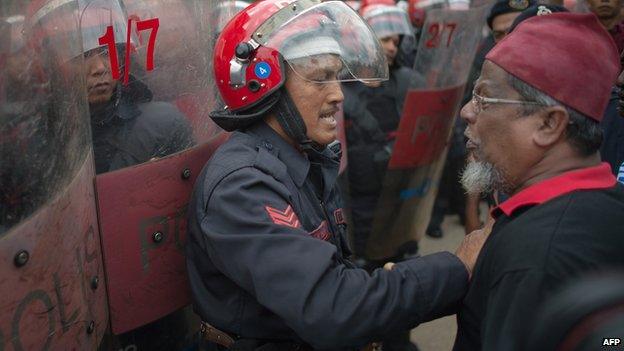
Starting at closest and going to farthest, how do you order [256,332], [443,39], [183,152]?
[256,332]
[183,152]
[443,39]

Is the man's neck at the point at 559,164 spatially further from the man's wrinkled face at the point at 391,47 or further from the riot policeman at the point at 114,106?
the man's wrinkled face at the point at 391,47

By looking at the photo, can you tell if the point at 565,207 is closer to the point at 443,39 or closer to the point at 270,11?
the point at 270,11

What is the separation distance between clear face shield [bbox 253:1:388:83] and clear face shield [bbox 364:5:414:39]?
2.97m

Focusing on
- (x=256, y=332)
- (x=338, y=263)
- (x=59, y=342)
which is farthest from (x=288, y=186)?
(x=59, y=342)

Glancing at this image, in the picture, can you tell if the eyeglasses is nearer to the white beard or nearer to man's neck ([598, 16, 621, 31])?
the white beard

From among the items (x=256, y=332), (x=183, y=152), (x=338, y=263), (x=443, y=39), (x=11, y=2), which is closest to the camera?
(x=11, y=2)

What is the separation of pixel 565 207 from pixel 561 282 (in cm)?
21

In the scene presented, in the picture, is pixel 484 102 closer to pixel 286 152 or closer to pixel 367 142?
pixel 286 152

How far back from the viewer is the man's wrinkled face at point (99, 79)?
6.83ft

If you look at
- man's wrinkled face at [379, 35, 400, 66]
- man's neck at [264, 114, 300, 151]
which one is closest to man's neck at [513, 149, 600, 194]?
man's neck at [264, 114, 300, 151]

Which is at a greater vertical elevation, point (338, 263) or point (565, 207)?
point (565, 207)

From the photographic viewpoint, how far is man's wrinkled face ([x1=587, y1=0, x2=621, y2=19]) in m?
3.78

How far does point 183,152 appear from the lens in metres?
2.17

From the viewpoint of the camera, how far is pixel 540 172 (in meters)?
1.67
